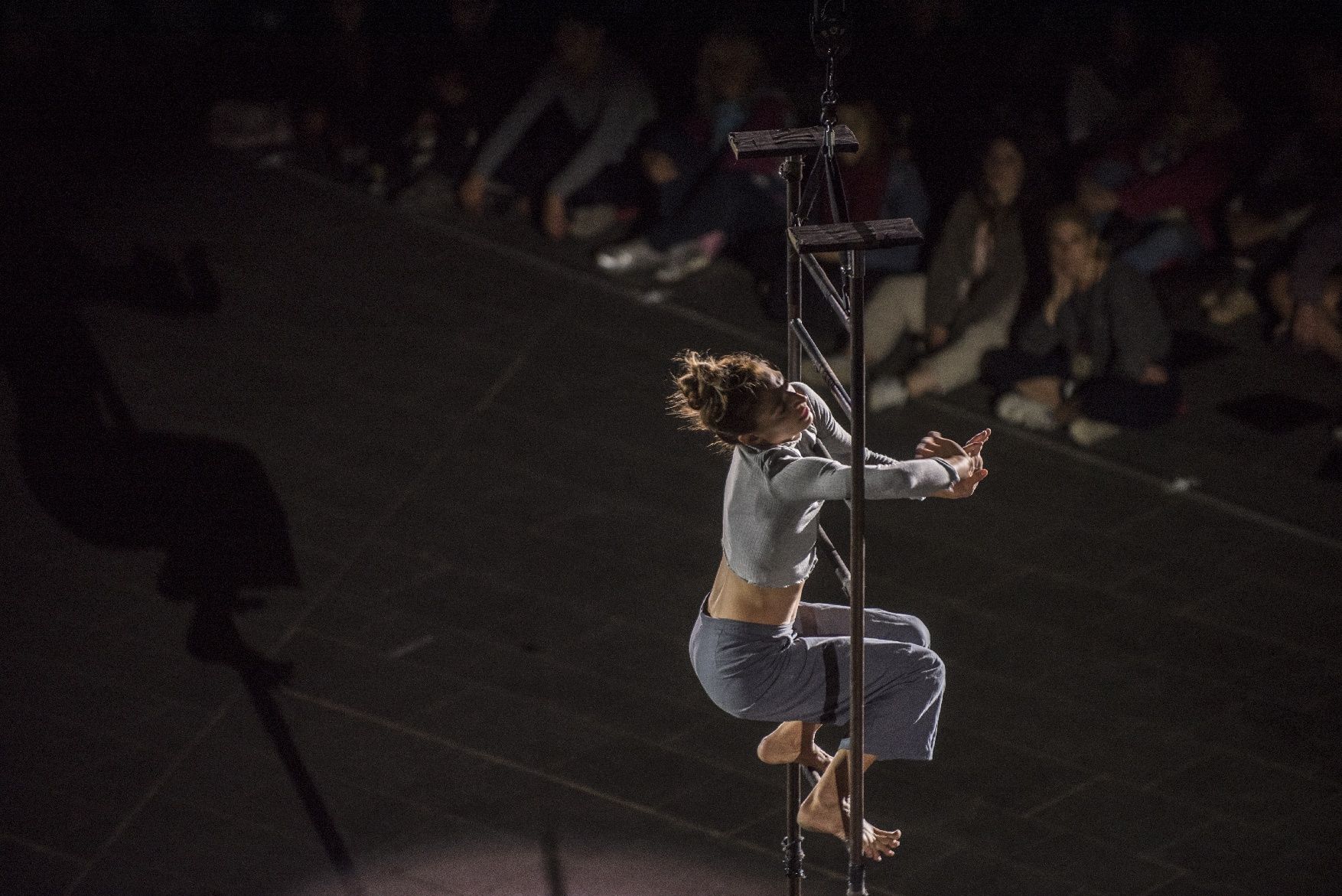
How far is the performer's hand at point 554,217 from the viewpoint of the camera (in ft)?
29.5

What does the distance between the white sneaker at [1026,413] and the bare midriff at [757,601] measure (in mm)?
3906

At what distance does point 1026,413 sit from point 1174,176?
1516 mm

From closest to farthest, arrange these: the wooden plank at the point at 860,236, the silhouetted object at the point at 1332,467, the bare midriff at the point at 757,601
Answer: the wooden plank at the point at 860,236, the bare midriff at the point at 757,601, the silhouetted object at the point at 1332,467

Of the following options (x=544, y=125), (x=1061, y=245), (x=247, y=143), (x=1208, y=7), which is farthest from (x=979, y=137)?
(x=247, y=143)

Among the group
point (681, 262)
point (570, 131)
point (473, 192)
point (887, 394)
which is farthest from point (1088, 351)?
point (473, 192)

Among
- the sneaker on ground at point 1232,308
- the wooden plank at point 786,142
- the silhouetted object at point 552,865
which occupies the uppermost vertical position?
the wooden plank at point 786,142

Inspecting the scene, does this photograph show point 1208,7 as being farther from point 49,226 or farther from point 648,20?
point 49,226

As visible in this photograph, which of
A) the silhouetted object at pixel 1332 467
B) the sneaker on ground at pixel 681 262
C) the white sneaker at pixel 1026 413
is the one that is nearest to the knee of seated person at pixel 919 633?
the white sneaker at pixel 1026 413

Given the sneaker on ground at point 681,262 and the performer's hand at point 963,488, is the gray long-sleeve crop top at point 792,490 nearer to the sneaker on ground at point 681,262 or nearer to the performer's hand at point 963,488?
the performer's hand at point 963,488

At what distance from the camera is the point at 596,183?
9.09m

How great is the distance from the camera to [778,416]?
12.0ft

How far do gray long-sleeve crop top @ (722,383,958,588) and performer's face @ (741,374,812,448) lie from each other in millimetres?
29

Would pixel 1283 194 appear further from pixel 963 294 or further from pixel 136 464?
pixel 136 464

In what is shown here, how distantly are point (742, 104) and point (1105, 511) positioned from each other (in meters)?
2.95
